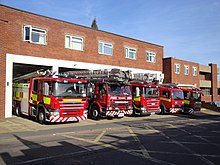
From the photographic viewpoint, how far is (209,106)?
1326 inches

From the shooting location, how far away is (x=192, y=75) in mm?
41719

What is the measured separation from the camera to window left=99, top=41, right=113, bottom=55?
25263mm

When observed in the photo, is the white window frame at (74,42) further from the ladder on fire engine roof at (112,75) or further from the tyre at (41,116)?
the tyre at (41,116)

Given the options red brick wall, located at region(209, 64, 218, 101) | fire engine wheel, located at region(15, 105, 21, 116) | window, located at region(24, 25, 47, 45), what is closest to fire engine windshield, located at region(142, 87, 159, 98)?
window, located at region(24, 25, 47, 45)

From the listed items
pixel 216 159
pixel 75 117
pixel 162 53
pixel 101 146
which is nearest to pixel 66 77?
pixel 75 117

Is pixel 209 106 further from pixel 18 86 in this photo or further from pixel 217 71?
pixel 18 86

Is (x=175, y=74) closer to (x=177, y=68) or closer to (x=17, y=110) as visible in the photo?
(x=177, y=68)

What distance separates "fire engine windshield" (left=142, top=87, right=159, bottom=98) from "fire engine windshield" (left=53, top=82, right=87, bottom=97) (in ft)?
19.8

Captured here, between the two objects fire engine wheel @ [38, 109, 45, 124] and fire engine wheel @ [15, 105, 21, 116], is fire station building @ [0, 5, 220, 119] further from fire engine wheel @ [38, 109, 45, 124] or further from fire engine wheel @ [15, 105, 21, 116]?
fire engine wheel @ [38, 109, 45, 124]

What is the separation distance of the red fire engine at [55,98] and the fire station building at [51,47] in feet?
9.24

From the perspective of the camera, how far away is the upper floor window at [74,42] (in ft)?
73.5

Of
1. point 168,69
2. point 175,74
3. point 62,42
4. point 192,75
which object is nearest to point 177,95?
point 62,42

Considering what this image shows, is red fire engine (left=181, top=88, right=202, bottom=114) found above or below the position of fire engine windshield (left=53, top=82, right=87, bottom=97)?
below

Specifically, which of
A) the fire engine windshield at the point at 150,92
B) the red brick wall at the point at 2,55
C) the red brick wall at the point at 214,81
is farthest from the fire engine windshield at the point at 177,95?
the red brick wall at the point at 214,81
